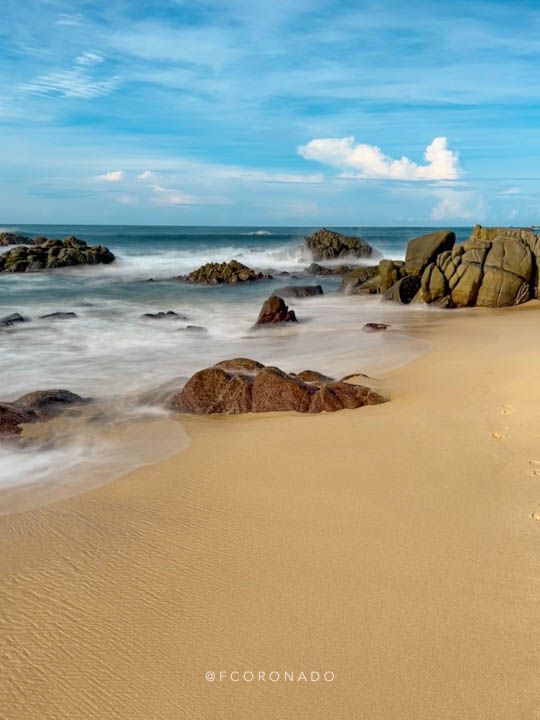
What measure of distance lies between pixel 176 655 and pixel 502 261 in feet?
51.2

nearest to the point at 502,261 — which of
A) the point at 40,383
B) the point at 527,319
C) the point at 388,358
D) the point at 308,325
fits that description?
the point at 527,319

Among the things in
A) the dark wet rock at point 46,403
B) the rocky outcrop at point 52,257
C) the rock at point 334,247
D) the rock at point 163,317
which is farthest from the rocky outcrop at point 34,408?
the rock at point 334,247

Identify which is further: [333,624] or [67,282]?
[67,282]

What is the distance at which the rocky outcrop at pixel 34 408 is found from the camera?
231 inches

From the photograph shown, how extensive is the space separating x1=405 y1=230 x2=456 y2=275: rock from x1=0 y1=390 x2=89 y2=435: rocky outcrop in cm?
1359

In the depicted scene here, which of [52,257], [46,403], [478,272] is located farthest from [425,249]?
[52,257]

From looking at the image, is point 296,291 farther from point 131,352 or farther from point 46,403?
point 46,403

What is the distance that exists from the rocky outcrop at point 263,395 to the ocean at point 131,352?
0.49 meters

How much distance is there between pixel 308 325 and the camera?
47.5 ft

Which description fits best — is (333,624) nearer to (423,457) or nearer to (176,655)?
(176,655)

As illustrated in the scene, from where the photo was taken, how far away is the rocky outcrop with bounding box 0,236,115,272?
111ft

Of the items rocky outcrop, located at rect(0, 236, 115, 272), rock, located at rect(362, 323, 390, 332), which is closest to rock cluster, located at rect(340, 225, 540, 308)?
rock, located at rect(362, 323, 390, 332)

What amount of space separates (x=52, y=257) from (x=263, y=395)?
33258 millimetres

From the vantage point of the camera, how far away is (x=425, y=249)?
1825 centimetres
